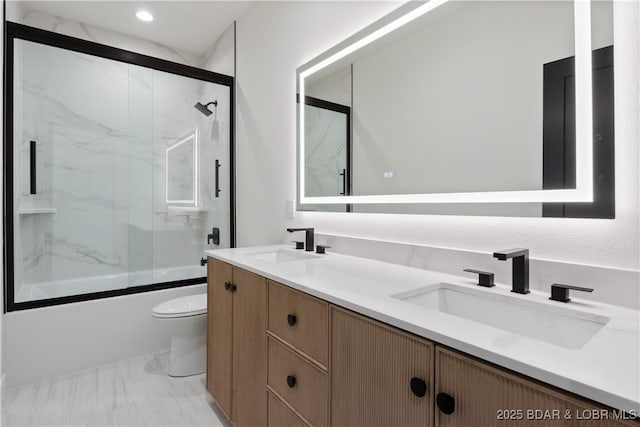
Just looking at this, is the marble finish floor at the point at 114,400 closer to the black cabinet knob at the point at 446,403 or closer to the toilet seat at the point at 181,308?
the toilet seat at the point at 181,308

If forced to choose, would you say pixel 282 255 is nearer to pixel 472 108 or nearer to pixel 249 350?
pixel 249 350

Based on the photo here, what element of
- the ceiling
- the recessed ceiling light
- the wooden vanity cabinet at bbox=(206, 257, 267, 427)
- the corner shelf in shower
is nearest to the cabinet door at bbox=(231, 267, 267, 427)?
the wooden vanity cabinet at bbox=(206, 257, 267, 427)

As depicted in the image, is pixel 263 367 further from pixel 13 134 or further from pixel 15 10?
pixel 15 10

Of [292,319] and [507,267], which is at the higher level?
[507,267]

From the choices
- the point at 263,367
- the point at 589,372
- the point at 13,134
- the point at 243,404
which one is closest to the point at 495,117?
the point at 589,372

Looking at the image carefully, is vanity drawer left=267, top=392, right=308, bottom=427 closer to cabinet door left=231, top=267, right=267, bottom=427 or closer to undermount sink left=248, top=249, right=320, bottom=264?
cabinet door left=231, top=267, right=267, bottom=427

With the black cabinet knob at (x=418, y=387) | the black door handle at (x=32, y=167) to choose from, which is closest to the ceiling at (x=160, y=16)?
the black door handle at (x=32, y=167)

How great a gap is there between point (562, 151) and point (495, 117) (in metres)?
0.25

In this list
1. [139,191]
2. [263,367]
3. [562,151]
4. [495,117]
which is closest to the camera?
[562,151]

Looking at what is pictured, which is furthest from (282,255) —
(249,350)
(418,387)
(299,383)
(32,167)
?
(32,167)

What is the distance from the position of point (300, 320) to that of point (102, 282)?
2257 mm

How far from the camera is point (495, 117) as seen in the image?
1190 millimetres

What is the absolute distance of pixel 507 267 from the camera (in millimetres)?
1101

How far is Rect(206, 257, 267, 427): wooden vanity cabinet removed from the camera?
1.37m
